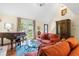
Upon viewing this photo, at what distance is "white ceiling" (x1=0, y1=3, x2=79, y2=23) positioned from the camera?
2.36 metres

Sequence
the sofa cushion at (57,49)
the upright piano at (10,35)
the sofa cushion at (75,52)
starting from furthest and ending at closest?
the upright piano at (10,35) < the sofa cushion at (75,52) < the sofa cushion at (57,49)

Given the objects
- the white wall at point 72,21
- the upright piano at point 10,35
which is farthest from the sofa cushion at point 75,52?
the upright piano at point 10,35

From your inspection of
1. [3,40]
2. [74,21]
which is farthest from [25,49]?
[74,21]

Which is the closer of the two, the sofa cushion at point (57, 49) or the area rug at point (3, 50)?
the sofa cushion at point (57, 49)

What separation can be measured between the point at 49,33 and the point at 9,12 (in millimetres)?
683

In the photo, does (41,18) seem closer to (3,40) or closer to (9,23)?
(9,23)

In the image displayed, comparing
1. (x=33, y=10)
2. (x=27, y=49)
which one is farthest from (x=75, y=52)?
(x=33, y=10)

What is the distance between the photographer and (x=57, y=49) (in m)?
2.10

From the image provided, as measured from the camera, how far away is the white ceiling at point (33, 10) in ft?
7.74

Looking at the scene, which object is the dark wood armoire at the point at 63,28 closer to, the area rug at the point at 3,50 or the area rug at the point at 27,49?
the area rug at the point at 27,49

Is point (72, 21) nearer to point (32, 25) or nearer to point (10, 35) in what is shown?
point (32, 25)

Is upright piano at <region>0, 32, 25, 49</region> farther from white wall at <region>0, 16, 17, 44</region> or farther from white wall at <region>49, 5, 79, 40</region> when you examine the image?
white wall at <region>49, 5, 79, 40</region>

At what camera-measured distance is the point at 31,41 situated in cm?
240

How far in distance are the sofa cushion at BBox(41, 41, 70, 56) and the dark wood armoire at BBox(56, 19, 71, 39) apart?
0.19m
